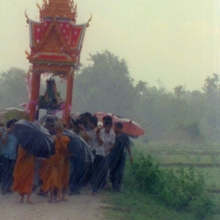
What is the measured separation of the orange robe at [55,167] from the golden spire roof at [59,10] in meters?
5.27

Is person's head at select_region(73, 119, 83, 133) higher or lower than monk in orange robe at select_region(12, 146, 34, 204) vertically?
higher

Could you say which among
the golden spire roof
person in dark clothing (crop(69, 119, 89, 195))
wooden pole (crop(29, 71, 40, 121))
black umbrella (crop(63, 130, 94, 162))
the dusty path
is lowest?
the dusty path

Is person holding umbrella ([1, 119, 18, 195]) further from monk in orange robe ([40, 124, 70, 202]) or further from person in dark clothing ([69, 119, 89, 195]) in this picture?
person in dark clothing ([69, 119, 89, 195])

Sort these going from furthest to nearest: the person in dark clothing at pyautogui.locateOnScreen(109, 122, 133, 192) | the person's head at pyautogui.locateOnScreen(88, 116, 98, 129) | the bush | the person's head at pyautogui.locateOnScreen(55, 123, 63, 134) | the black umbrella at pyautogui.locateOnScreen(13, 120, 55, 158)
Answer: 1. the bush
2. the person in dark clothing at pyautogui.locateOnScreen(109, 122, 133, 192)
3. the person's head at pyautogui.locateOnScreen(88, 116, 98, 129)
4. the person's head at pyautogui.locateOnScreen(55, 123, 63, 134)
5. the black umbrella at pyautogui.locateOnScreen(13, 120, 55, 158)

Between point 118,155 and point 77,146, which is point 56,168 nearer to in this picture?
point 77,146

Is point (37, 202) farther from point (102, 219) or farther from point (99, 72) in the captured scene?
point (99, 72)

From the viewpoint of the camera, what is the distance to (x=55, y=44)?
12.9 meters

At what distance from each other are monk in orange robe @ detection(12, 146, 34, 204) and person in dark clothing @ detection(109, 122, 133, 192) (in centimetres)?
244

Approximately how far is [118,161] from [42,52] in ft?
11.6

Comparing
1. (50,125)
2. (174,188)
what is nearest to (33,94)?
(174,188)

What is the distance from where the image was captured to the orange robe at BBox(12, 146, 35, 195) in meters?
8.88

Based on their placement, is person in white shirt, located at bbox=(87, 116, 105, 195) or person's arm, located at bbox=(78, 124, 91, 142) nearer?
person's arm, located at bbox=(78, 124, 91, 142)

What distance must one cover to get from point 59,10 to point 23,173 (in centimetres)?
580

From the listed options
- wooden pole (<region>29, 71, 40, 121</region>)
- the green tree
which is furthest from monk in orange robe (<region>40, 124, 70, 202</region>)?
the green tree
